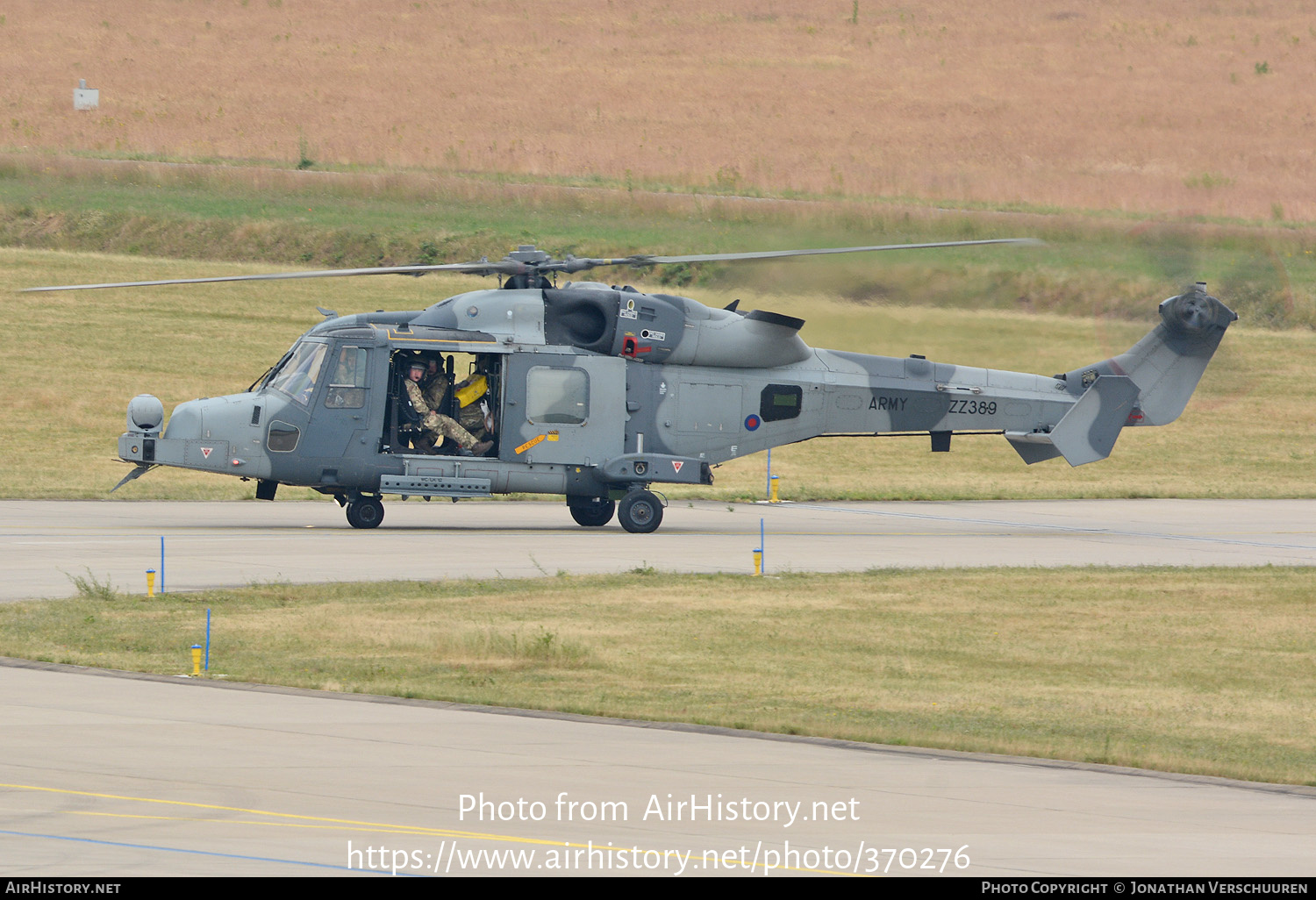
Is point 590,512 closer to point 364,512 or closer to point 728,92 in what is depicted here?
point 364,512

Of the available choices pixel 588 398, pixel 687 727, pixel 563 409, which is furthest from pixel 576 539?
pixel 687 727

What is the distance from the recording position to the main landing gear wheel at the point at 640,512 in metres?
25.7

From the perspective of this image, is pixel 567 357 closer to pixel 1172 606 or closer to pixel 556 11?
pixel 1172 606

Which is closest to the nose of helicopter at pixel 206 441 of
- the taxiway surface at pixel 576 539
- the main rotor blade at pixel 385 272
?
the taxiway surface at pixel 576 539

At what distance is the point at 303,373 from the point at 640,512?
544 cm

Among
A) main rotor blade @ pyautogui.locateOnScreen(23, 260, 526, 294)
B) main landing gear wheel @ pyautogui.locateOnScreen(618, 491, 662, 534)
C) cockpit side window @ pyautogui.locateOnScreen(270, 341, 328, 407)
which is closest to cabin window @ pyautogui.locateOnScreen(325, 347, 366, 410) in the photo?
cockpit side window @ pyautogui.locateOnScreen(270, 341, 328, 407)

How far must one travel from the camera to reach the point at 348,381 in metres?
24.6

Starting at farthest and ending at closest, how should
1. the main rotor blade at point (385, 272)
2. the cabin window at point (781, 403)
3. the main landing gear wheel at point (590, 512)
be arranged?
the main landing gear wheel at point (590, 512) → the cabin window at point (781, 403) → the main rotor blade at point (385, 272)

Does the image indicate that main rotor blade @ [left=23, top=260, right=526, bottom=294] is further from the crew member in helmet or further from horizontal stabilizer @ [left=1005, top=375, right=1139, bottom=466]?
horizontal stabilizer @ [left=1005, top=375, right=1139, bottom=466]

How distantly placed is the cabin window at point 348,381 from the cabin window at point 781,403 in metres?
6.02

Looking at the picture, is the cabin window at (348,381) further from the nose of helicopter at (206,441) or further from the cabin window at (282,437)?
the nose of helicopter at (206,441)

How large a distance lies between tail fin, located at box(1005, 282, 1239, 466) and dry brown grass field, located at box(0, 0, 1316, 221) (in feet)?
53.9

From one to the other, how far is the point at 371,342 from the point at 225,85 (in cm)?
4964

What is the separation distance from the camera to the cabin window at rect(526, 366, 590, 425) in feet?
82.0
